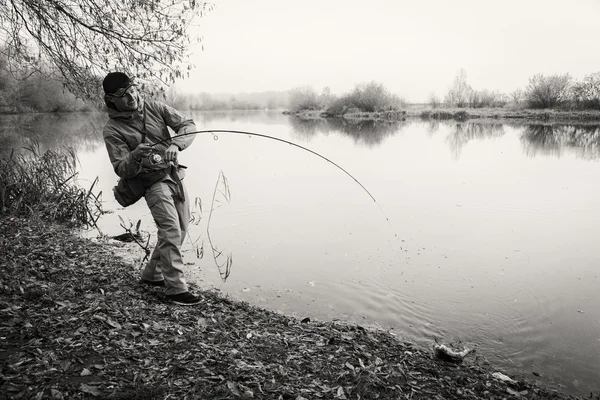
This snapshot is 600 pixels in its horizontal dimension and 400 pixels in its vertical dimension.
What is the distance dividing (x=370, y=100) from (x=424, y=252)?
57.7m

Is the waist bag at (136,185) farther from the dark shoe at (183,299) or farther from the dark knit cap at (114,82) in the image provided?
the dark shoe at (183,299)

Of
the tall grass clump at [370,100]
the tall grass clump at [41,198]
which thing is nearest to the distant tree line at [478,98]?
the tall grass clump at [370,100]

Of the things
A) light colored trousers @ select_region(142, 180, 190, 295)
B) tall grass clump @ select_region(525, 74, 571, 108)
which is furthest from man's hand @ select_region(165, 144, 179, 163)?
tall grass clump @ select_region(525, 74, 571, 108)

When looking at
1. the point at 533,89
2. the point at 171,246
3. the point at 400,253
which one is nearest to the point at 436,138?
the point at 400,253

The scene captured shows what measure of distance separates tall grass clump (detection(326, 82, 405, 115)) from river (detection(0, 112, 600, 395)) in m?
46.7

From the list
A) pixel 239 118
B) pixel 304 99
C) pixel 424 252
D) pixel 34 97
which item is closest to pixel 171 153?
pixel 424 252

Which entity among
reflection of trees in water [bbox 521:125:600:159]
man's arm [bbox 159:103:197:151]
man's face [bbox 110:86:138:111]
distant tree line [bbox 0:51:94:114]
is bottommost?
reflection of trees in water [bbox 521:125:600:159]

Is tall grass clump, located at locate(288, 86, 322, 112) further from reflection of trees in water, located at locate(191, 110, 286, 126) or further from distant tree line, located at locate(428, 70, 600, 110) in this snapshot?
distant tree line, located at locate(428, 70, 600, 110)

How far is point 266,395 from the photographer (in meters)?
3.12

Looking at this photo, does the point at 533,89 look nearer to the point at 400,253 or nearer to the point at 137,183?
the point at 400,253

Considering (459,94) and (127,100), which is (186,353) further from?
(459,94)

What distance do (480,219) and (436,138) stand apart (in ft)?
68.2

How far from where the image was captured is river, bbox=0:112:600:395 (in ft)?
16.6

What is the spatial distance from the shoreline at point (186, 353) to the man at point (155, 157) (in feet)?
1.47
